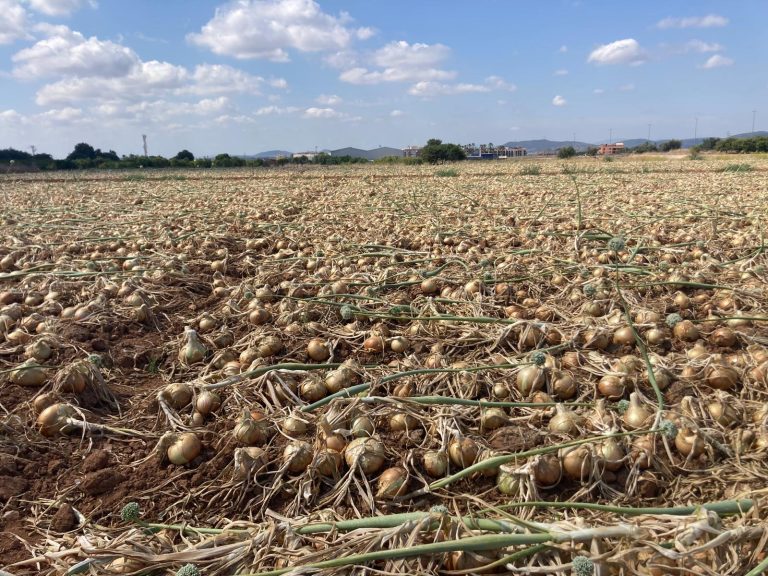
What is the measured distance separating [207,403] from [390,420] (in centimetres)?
86

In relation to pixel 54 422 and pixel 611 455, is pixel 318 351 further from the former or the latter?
pixel 611 455

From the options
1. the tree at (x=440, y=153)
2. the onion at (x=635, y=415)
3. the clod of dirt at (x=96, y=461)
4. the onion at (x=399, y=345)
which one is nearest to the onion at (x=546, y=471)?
the onion at (x=635, y=415)

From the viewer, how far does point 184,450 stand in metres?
1.92

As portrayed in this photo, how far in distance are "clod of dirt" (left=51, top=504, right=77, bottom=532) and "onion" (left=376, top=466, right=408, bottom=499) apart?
3.45 feet

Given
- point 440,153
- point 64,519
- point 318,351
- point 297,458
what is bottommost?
point 64,519

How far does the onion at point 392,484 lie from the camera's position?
1675 mm

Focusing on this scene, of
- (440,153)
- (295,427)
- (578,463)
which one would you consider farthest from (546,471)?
(440,153)

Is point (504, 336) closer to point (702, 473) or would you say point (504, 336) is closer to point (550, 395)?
point (550, 395)

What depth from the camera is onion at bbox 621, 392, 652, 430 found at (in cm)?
190

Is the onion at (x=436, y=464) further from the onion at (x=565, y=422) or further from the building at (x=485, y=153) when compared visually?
the building at (x=485, y=153)

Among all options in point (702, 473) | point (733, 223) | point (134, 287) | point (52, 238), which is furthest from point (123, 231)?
point (733, 223)

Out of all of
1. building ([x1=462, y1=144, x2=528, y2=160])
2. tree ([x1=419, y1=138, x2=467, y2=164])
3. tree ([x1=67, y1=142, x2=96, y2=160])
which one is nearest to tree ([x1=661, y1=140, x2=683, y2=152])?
building ([x1=462, y1=144, x2=528, y2=160])

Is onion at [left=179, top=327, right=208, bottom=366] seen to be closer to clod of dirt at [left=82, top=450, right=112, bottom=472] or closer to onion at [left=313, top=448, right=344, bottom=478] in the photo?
clod of dirt at [left=82, top=450, right=112, bottom=472]

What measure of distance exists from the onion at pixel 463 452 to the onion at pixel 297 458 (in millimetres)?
540
